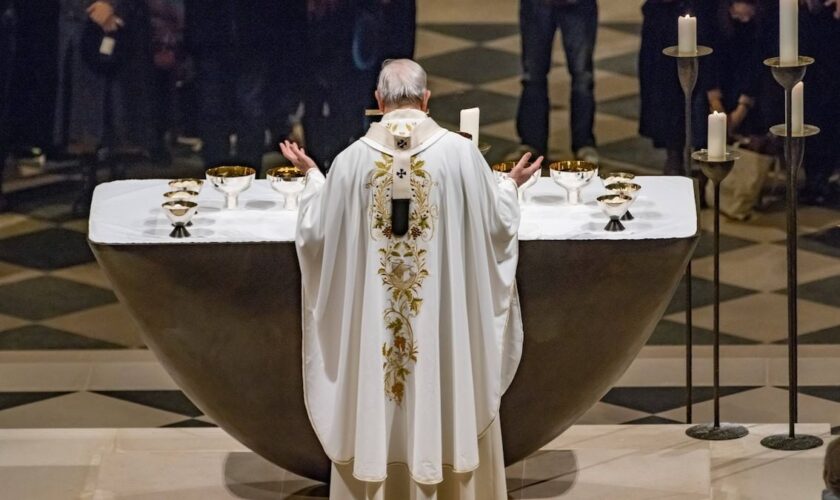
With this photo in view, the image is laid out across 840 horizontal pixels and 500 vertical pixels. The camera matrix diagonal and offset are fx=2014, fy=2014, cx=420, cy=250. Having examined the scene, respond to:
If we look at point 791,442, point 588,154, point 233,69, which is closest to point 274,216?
point 791,442

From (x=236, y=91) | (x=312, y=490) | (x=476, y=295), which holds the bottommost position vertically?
(x=312, y=490)

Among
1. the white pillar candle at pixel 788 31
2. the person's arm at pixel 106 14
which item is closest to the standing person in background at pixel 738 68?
the white pillar candle at pixel 788 31

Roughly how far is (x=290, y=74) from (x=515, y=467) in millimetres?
2261

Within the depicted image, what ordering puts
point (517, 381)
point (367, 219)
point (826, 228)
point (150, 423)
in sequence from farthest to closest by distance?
point (826, 228) → point (150, 423) → point (517, 381) → point (367, 219)

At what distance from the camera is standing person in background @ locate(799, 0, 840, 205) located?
7.95m

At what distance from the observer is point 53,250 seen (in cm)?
829

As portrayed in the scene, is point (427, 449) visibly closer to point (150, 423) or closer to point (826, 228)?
point (150, 423)

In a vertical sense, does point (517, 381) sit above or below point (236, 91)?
below

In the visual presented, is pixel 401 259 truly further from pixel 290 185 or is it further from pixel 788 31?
pixel 788 31

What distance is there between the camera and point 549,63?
812 cm

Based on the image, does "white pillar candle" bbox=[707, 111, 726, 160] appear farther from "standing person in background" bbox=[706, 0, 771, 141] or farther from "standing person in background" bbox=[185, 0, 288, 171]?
"standing person in background" bbox=[185, 0, 288, 171]

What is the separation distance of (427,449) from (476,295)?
1.51ft

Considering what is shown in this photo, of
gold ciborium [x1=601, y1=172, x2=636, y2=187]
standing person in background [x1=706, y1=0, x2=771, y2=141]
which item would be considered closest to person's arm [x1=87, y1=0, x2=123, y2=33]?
standing person in background [x1=706, y1=0, x2=771, y2=141]

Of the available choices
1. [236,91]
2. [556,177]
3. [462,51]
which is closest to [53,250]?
[236,91]
